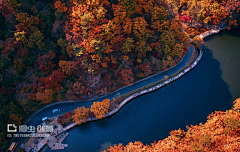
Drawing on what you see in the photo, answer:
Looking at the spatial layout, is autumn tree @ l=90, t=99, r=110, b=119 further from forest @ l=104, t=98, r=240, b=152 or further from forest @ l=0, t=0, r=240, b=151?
forest @ l=104, t=98, r=240, b=152

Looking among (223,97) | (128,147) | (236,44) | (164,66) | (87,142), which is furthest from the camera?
(236,44)

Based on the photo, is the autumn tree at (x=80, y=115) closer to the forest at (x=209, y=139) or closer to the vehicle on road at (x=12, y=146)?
the forest at (x=209, y=139)

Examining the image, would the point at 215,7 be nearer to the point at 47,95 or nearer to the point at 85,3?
the point at 85,3

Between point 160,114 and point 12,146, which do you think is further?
point 160,114

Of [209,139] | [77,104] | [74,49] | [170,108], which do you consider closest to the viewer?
Answer: [209,139]

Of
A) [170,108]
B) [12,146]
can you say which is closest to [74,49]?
[12,146]

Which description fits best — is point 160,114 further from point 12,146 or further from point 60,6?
point 60,6

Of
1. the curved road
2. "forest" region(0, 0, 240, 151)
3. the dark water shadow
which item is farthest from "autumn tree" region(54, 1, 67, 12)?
the dark water shadow

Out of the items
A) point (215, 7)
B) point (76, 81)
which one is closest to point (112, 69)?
point (76, 81)
